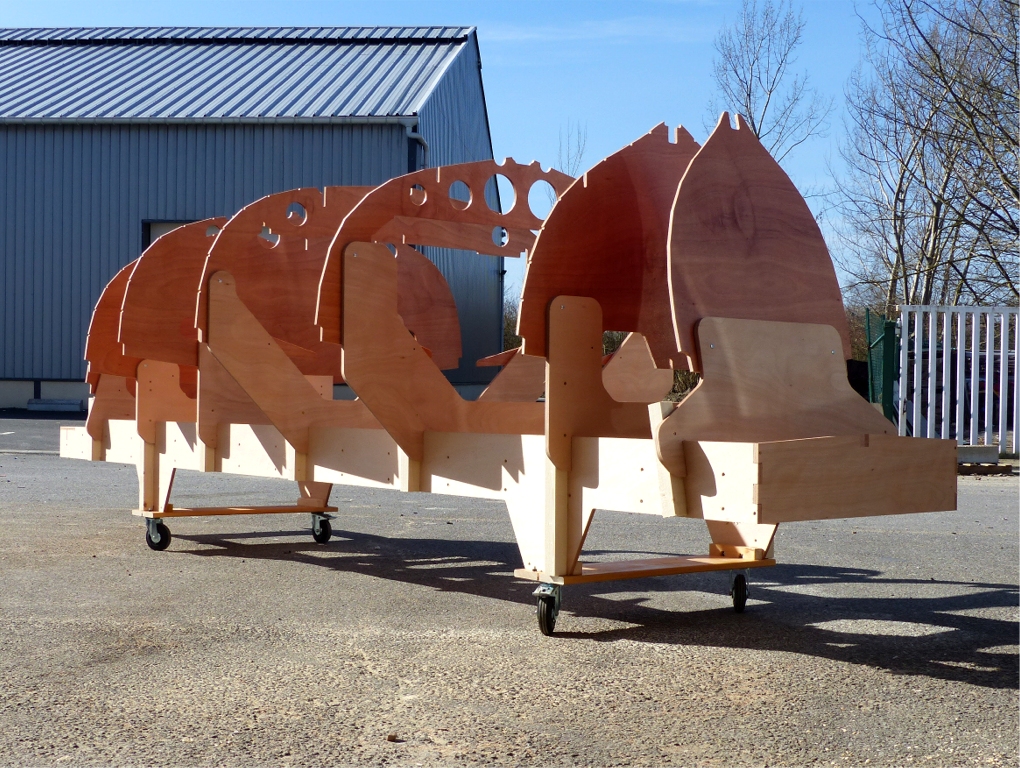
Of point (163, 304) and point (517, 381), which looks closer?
point (163, 304)

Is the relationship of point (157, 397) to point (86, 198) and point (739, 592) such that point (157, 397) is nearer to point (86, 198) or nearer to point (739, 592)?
point (739, 592)

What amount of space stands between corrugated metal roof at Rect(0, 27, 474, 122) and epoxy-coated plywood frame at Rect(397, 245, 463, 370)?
50.2ft

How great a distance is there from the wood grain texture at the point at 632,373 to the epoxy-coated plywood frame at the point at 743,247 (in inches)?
79.7

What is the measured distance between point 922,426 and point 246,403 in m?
11.0

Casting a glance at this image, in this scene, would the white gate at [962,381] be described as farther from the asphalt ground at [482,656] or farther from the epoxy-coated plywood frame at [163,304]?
the epoxy-coated plywood frame at [163,304]

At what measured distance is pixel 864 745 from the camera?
275cm

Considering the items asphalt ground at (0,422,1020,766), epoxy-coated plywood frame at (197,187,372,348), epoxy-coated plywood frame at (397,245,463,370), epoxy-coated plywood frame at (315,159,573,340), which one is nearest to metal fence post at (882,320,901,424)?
asphalt ground at (0,422,1020,766)

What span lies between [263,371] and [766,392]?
266 centimetres

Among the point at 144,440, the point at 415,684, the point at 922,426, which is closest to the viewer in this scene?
the point at 415,684

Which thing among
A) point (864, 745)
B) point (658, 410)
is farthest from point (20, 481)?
point (864, 745)

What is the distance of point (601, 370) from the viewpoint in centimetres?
416

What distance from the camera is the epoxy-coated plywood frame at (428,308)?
6977 mm

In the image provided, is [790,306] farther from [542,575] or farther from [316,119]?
[316,119]

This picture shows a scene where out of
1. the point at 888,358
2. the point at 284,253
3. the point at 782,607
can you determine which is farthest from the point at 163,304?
the point at 888,358
